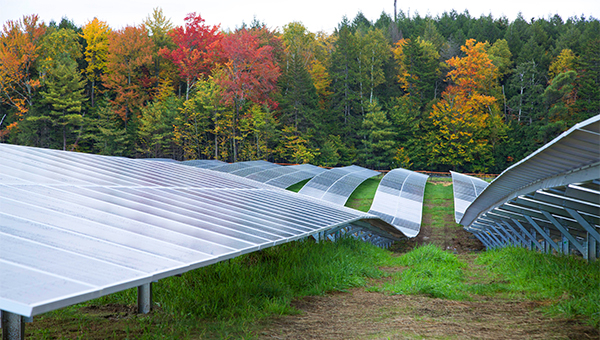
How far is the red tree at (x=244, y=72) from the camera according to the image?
4653 cm

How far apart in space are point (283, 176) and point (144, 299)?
80.3 ft

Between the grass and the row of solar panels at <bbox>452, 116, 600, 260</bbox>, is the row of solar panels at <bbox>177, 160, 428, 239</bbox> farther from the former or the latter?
the grass

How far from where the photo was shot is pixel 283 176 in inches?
1159

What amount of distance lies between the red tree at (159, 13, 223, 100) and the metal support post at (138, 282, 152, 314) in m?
46.8

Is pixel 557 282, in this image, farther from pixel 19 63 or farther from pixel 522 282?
pixel 19 63

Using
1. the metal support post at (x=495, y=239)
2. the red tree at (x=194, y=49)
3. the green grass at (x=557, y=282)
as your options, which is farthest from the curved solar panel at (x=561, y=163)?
the red tree at (x=194, y=49)

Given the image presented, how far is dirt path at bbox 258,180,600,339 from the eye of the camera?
172 inches

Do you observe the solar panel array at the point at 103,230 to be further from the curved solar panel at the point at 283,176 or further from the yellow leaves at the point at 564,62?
the yellow leaves at the point at 564,62

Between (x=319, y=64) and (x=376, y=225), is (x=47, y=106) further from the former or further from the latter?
(x=376, y=225)

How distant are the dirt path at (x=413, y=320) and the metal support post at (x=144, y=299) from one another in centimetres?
142

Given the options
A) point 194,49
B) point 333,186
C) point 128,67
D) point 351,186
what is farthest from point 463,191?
point 128,67

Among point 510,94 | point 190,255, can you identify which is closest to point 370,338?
point 190,255

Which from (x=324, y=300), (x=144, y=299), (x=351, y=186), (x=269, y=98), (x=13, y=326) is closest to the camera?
(x=13, y=326)

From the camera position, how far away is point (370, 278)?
7.99 m
